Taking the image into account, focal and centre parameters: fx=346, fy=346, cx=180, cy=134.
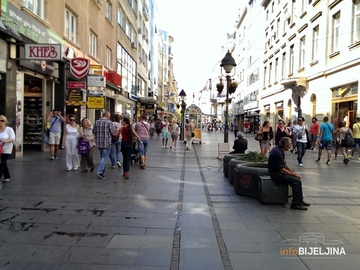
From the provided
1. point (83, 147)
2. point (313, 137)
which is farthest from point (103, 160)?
point (313, 137)

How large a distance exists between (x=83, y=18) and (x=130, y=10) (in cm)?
1482

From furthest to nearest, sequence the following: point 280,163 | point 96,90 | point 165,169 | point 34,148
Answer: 1. point 96,90
2. point 34,148
3. point 165,169
4. point 280,163

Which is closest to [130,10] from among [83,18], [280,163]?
[83,18]

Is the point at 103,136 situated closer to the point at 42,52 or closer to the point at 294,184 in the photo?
the point at 42,52

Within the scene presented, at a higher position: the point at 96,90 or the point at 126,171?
the point at 96,90

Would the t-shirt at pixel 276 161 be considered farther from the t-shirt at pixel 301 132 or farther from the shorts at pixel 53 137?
the shorts at pixel 53 137

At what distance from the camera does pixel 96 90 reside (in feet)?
55.0

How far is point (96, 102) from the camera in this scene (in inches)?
610

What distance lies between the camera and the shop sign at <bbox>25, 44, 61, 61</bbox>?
1148 centimetres

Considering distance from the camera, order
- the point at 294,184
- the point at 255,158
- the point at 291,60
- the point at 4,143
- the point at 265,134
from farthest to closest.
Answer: the point at 291,60 → the point at 265,134 → the point at 255,158 → the point at 4,143 → the point at 294,184

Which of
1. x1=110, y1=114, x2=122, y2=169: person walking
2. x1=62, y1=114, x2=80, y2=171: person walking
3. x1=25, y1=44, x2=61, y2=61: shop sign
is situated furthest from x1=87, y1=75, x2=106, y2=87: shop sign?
x1=62, y1=114, x2=80, y2=171: person walking

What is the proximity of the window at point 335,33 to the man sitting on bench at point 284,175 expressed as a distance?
16308 mm

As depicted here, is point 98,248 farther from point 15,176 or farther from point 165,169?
point 165,169

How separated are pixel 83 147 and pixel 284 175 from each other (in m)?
5.66
